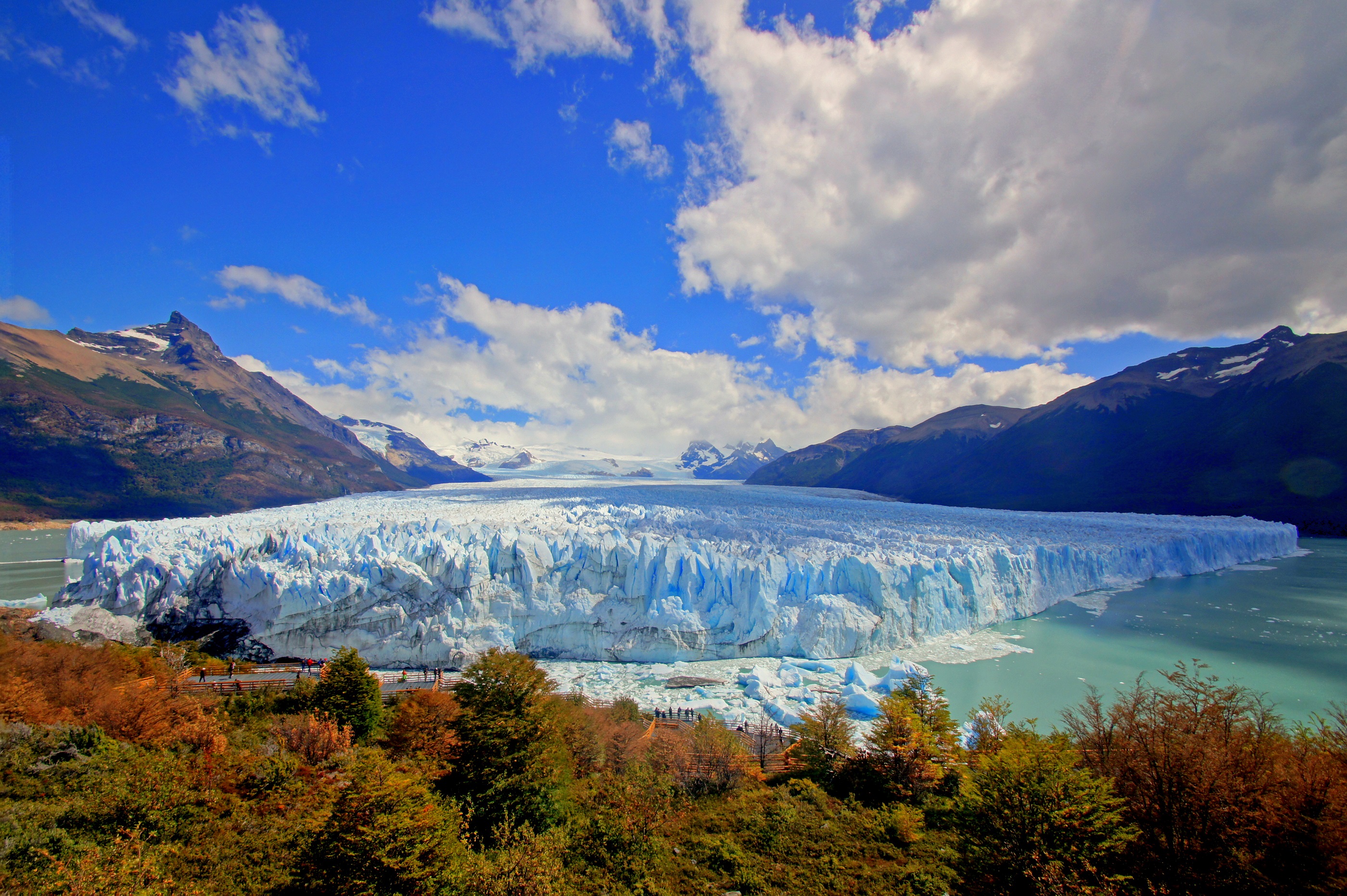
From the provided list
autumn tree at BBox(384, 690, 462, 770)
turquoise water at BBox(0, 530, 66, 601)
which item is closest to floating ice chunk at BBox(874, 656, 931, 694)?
autumn tree at BBox(384, 690, 462, 770)

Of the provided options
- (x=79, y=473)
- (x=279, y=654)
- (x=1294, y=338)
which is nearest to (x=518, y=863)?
(x=279, y=654)

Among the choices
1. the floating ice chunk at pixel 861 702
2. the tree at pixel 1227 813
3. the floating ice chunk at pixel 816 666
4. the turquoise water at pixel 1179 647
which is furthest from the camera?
the floating ice chunk at pixel 816 666

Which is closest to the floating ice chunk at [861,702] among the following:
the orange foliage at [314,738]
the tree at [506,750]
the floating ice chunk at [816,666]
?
the floating ice chunk at [816,666]

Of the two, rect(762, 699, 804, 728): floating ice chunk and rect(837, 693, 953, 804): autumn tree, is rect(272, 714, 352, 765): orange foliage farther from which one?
rect(762, 699, 804, 728): floating ice chunk

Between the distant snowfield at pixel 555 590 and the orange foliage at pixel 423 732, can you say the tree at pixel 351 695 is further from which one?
the distant snowfield at pixel 555 590

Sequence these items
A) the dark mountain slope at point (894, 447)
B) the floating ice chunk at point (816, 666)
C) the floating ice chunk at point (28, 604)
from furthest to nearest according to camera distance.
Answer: the dark mountain slope at point (894, 447)
the floating ice chunk at point (28, 604)
the floating ice chunk at point (816, 666)

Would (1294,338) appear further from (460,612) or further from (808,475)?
(460,612)

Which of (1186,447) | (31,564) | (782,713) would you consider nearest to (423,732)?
(782,713)

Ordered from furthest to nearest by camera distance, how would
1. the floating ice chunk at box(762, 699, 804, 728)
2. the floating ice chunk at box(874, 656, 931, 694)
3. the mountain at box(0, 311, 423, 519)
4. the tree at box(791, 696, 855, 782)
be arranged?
the mountain at box(0, 311, 423, 519)
the floating ice chunk at box(874, 656, 931, 694)
the floating ice chunk at box(762, 699, 804, 728)
the tree at box(791, 696, 855, 782)
